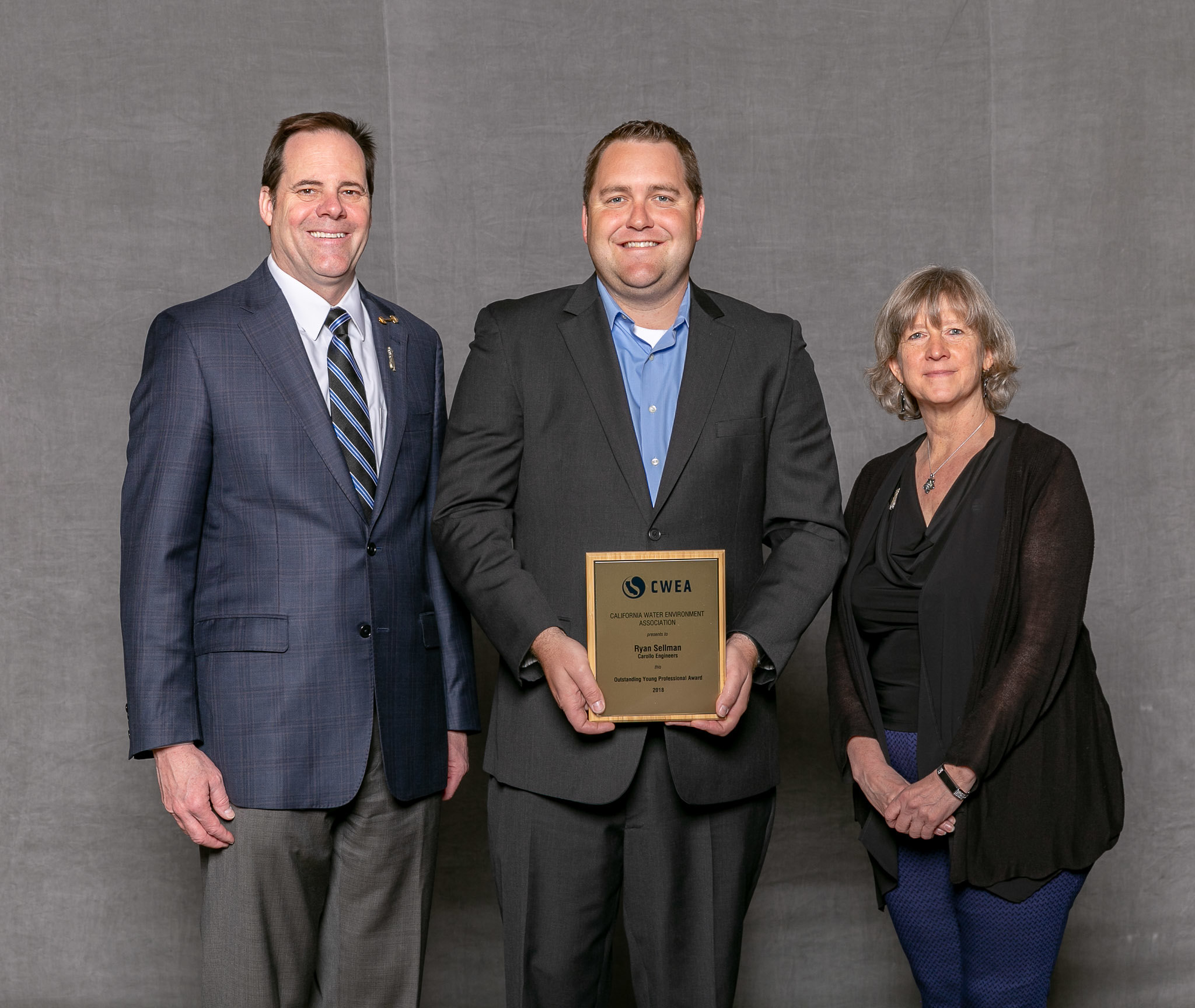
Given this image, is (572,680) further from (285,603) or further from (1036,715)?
(1036,715)

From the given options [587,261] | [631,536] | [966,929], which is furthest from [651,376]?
[587,261]

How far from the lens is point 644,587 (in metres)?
2.12

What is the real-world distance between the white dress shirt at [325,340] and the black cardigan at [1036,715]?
1.33 metres

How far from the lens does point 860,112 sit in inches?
167

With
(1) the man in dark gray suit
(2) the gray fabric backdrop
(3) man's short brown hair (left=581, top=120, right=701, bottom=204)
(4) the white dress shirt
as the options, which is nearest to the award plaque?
(1) the man in dark gray suit

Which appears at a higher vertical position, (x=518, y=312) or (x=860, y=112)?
(x=860, y=112)

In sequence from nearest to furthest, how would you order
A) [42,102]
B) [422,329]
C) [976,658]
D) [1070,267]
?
1. [976,658]
2. [422,329]
3. [42,102]
4. [1070,267]

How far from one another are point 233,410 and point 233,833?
0.83 m

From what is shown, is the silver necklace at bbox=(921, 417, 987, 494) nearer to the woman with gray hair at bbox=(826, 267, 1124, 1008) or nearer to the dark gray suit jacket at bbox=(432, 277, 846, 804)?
the woman with gray hair at bbox=(826, 267, 1124, 1008)

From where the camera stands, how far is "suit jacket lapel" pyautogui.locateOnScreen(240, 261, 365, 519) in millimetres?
2424

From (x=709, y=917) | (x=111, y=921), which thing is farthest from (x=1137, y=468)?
(x=111, y=921)

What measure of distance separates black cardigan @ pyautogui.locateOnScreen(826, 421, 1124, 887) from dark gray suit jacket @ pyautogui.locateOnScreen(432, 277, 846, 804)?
409 millimetres

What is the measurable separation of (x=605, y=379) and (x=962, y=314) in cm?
92

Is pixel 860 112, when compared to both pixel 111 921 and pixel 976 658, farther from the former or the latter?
pixel 111 921
